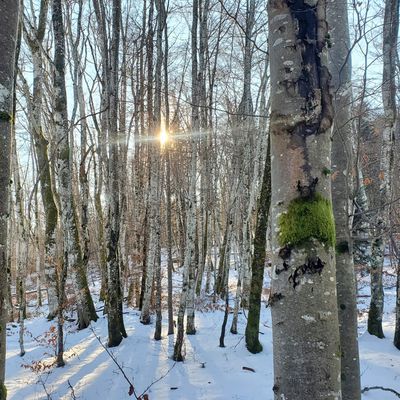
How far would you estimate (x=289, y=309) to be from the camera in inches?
51.0

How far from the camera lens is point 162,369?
5.75 meters

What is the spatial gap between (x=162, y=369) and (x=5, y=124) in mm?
5300

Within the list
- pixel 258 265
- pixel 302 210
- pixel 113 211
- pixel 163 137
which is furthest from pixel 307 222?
pixel 163 137

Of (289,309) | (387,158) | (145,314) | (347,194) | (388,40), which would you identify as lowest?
(145,314)

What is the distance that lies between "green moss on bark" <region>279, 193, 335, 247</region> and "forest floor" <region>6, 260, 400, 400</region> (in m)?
3.23

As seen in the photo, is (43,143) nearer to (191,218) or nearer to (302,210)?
(191,218)

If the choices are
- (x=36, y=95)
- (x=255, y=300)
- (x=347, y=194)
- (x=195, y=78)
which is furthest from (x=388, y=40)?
(x=36, y=95)

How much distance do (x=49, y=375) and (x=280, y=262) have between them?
19.0ft

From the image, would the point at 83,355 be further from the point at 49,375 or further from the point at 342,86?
the point at 342,86

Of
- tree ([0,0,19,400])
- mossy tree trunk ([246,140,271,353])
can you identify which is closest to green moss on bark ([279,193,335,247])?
tree ([0,0,19,400])

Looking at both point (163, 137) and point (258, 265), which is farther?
point (163, 137)

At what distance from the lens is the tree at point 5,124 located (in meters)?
1.36

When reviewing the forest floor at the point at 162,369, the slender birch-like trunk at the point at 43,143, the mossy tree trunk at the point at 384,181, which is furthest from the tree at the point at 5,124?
the mossy tree trunk at the point at 384,181

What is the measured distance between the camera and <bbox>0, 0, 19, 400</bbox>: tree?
1.36 m
